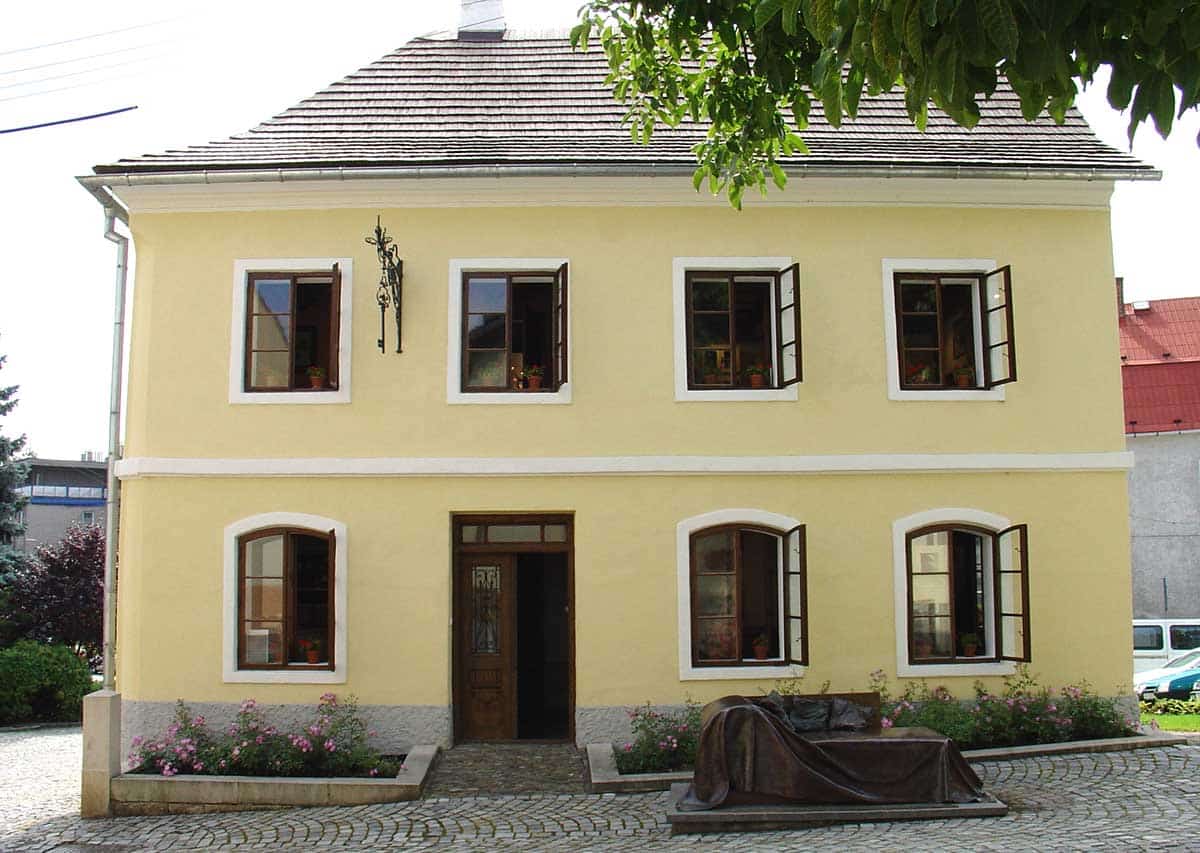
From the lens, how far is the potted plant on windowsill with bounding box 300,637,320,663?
39.0ft

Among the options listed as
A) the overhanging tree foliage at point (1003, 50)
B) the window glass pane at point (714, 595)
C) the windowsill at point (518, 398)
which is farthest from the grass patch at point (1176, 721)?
the overhanging tree foliage at point (1003, 50)

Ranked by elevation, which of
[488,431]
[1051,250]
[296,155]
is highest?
[296,155]

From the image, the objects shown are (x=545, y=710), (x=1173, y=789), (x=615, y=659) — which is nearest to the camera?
(x=1173, y=789)

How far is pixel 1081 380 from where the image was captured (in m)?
12.5

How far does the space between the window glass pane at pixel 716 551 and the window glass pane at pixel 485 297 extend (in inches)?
131

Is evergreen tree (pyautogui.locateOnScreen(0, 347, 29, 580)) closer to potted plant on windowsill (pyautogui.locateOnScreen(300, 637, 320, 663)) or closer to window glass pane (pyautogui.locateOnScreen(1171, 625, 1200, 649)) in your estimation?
potted plant on windowsill (pyautogui.locateOnScreen(300, 637, 320, 663))

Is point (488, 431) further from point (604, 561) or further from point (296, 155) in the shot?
point (296, 155)

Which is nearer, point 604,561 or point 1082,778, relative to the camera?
point 1082,778

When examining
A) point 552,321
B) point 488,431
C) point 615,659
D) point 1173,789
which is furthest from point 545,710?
point 1173,789

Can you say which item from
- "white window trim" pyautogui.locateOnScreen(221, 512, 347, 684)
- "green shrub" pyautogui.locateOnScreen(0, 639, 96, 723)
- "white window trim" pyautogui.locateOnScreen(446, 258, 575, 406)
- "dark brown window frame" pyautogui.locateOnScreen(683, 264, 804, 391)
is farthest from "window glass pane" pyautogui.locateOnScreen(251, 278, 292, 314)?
"green shrub" pyautogui.locateOnScreen(0, 639, 96, 723)

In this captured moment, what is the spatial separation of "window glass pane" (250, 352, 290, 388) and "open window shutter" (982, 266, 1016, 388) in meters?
7.62

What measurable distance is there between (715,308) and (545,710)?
510 centimetres

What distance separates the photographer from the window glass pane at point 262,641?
1191 cm

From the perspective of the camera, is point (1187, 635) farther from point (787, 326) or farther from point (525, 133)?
point (525, 133)
